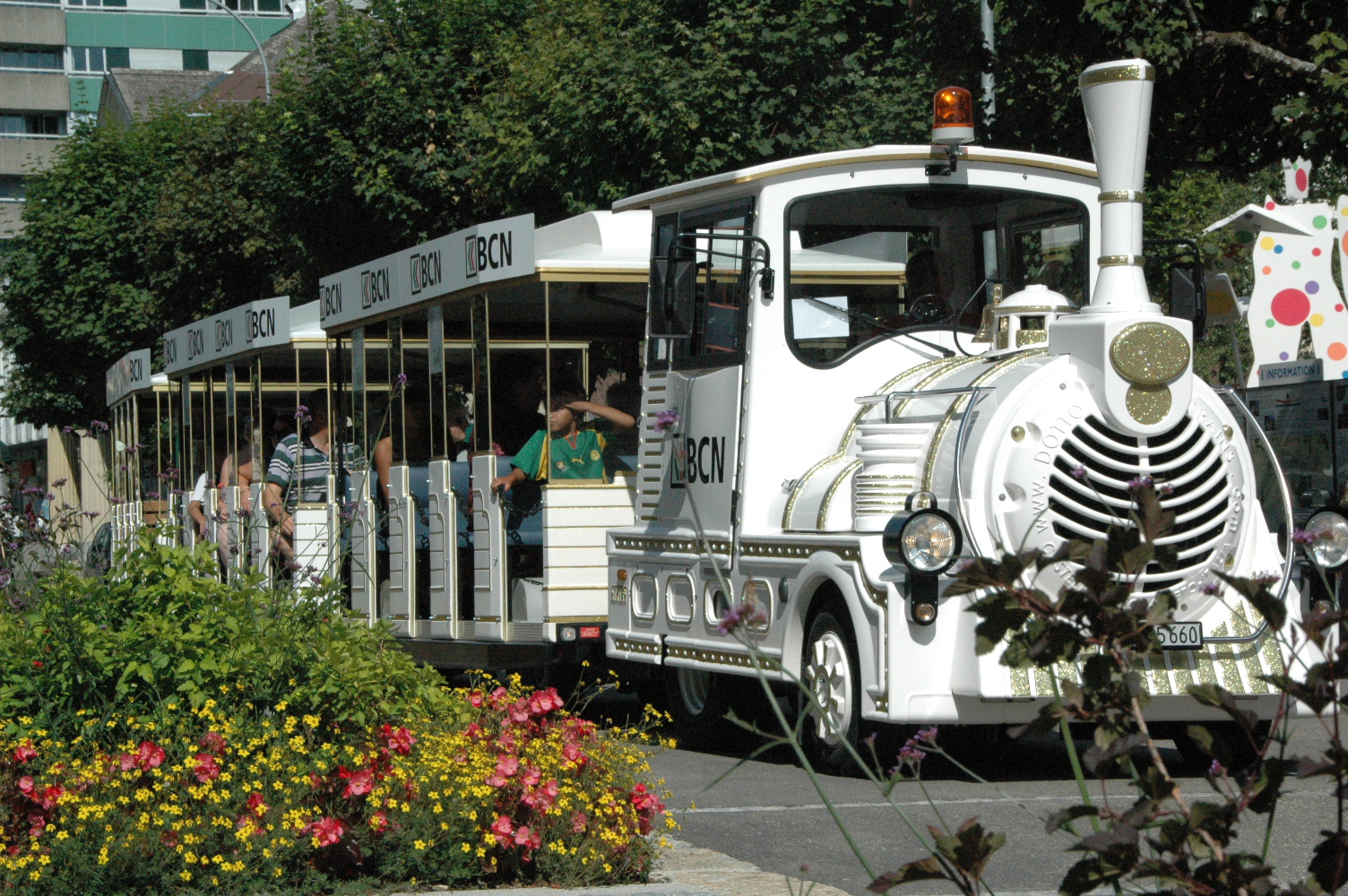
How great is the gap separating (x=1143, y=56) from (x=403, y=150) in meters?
17.0

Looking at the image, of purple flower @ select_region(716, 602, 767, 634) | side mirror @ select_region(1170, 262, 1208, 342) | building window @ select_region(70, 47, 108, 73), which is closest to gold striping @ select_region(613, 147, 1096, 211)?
side mirror @ select_region(1170, 262, 1208, 342)

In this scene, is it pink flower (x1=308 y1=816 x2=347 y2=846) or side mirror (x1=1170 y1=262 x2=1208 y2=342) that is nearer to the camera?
pink flower (x1=308 y1=816 x2=347 y2=846)

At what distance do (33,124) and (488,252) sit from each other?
79557 millimetres

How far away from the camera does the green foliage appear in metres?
6.11

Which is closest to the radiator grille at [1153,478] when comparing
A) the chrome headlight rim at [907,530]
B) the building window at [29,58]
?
the chrome headlight rim at [907,530]

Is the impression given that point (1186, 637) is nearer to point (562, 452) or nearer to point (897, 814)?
point (897, 814)

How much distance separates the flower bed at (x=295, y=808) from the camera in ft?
18.0

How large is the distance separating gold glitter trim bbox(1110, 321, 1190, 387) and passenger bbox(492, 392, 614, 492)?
12.8 ft

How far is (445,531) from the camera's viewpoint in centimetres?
1197

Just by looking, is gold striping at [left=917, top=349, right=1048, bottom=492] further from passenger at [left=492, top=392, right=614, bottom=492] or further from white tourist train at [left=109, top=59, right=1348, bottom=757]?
passenger at [left=492, top=392, right=614, bottom=492]

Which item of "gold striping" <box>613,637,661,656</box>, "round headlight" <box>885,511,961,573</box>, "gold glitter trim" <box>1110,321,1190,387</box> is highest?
"gold glitter trim" <box>1110,321,1190,387</box>

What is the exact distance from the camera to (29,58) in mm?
84125

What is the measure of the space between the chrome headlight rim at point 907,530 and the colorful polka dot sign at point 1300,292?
8500 mm

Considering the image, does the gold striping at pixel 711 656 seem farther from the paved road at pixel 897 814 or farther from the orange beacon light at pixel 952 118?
the orange beacon light at pixel 952 118
